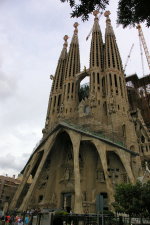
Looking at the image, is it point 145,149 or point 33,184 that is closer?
point 33,184

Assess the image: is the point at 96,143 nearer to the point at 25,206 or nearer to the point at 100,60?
the point at 25,206

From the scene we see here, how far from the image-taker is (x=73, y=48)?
168 ft

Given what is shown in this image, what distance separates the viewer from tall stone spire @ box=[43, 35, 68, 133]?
4050 cm

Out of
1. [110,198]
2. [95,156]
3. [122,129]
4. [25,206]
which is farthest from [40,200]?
[122,129]

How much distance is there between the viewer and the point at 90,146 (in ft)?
98.3

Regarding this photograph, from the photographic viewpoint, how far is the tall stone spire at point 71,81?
1565 inches

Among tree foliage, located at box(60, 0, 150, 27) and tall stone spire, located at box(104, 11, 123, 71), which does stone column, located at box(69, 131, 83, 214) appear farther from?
tree foliage, located at box(60, 0, 150, 27)

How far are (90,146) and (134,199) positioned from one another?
1630 cm

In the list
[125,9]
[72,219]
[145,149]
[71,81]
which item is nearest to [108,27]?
[71,81]

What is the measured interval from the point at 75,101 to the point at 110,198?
22764 millimetres

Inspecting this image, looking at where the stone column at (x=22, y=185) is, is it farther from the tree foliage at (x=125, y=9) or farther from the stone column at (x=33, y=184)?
the tree foliage at (x=125, y=9)

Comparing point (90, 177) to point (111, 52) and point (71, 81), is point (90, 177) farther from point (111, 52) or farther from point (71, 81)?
point (111, 52)

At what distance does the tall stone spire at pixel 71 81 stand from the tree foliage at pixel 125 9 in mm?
32074

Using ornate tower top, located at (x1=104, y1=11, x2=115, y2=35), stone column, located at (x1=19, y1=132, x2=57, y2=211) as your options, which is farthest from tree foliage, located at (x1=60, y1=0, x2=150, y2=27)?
ornate tower top, located at (x1=104, y1=11, x2=115, y2=35)
